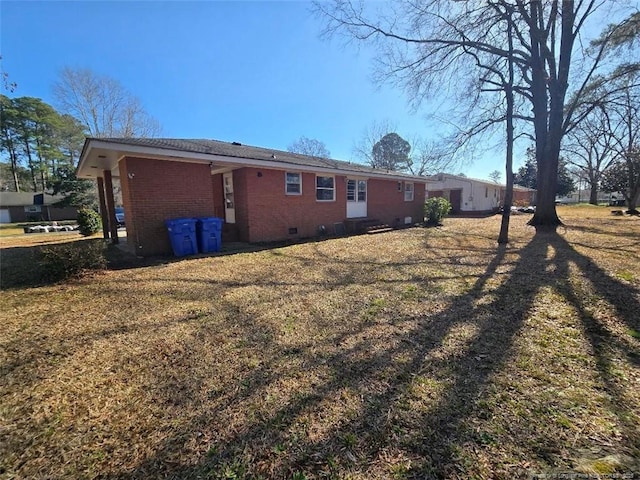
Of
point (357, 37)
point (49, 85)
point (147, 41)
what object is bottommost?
point (147, 41)

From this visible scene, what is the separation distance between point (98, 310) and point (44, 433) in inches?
97.9

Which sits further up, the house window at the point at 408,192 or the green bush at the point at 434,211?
the house window at the point at 408,192

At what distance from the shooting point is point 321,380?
8.05 ft

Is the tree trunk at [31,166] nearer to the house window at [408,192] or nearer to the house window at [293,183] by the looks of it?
the house window at [293,183]

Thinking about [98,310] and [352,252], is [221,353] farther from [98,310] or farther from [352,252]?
[352,252]

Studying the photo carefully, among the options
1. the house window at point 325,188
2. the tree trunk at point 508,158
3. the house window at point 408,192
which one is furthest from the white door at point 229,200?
the house window at point 408,192

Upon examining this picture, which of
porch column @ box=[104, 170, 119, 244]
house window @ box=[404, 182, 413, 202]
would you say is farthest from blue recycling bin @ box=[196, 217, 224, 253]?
house window @ box=[404, 182, 413, 202]

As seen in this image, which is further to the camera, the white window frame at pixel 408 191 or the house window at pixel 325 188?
the white window frame at pixel 408 191

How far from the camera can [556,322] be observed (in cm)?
350

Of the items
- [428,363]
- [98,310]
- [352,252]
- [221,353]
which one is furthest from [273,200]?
[428,363]

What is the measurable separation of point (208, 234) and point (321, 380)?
22.2 ft

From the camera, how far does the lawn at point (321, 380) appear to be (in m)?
1.70

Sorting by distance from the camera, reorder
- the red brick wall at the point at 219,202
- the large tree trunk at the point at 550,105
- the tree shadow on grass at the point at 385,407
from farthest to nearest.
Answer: the large tree trunk at the point at 550,105 → the red brick wall at the point at 219,202 → the tree shadow on grass at the point at 385,407

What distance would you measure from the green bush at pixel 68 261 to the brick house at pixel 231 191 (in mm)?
1725
